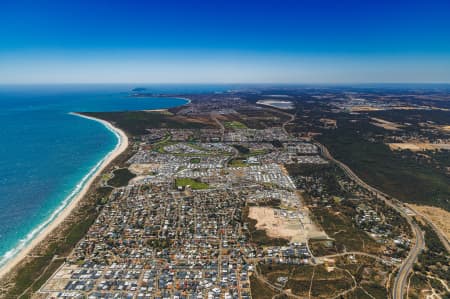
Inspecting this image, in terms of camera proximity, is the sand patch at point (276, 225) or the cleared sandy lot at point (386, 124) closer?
the sand patch at point (276, 225)

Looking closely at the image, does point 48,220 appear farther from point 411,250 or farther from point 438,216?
point 438,216

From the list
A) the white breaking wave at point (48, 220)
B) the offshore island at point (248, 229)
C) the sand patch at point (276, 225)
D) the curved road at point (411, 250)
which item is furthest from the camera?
the sand patch at point (276, 225)

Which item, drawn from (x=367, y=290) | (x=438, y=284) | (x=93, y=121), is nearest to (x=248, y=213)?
(x=367, y=290)

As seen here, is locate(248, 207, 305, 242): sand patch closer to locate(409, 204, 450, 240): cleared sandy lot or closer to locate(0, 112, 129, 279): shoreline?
locate(409, 204, 450, 240): cleared sandy lot

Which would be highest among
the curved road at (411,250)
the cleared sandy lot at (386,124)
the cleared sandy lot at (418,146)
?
the cleared sandy lot at (386,124)

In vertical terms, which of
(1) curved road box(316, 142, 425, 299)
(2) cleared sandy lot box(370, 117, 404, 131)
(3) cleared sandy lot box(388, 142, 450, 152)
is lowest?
(1) curved road box(316, 142, 425, 299)

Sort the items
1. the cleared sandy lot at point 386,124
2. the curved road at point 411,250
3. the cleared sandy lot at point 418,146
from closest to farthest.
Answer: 1. the curved road at point 411,250
2. the cleared sandy lot at point 418,146
3. the cleared sandy lot at point 386,124

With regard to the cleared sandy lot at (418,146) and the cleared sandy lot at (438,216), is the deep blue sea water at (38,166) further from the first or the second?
the cleared sandy lot at (418,146)

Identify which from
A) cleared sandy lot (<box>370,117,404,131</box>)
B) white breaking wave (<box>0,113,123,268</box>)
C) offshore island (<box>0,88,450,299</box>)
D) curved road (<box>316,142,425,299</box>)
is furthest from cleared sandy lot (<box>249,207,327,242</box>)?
cleared sandy lot (<box>370,117,404,131</box>)

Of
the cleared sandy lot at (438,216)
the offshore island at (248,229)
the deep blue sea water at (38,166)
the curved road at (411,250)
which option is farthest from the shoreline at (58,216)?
the cleared sandy lot at (438,216)
